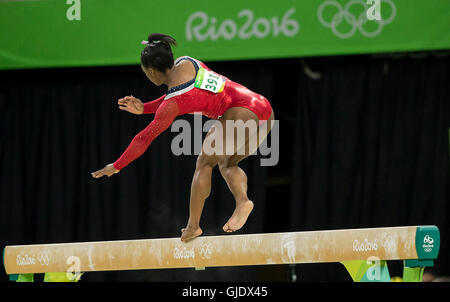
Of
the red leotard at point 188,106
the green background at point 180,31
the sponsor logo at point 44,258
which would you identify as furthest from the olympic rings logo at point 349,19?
the sponsor logo at point 44,258

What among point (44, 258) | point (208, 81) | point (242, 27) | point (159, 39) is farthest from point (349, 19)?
point (44, 258)

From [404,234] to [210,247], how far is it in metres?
1.22

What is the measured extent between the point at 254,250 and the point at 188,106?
1.05 m

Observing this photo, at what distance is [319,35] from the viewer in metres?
5.16

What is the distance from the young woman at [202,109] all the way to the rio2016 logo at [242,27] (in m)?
1.42

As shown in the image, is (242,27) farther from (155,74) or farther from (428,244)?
(428,244)

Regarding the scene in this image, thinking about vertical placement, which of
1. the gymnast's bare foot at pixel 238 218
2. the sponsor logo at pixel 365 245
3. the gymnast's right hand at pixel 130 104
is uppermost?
the gymnast's right hand at pixel 130 104

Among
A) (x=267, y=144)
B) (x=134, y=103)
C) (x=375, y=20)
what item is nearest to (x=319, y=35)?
(x=375, y=20)

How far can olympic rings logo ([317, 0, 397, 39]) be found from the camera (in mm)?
4996

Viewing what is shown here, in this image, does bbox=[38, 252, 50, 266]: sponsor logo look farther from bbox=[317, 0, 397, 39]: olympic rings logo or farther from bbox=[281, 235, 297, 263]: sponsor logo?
bbox=[317, 0, 397, 39]: olympic rings logo

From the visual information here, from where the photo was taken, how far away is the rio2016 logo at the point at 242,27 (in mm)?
4966

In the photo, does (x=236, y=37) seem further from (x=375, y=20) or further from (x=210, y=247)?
(x=210, y=247)

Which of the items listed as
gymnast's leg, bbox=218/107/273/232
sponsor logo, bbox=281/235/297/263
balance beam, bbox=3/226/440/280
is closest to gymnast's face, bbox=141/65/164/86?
gymnast's leg, bbox=218/107/273/232

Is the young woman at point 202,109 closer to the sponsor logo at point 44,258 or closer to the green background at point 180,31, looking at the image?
the sponsor logo at point 44,258
